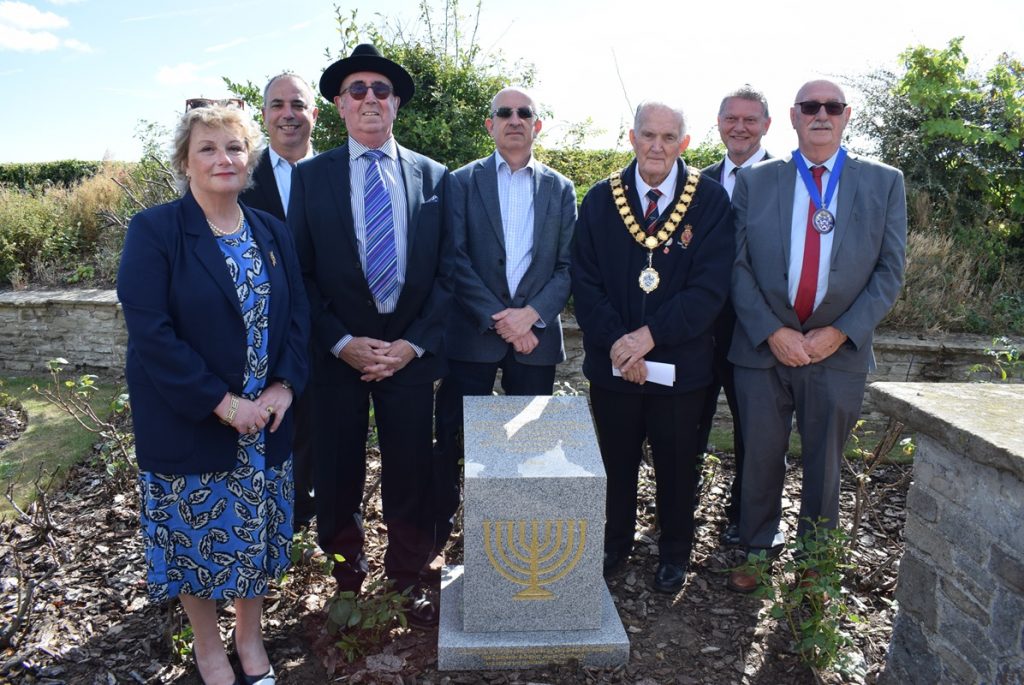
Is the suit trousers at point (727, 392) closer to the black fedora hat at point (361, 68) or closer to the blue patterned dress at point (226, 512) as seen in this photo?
the black fedora hat at point (361, 68)

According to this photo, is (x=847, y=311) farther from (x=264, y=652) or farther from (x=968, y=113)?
(x=968, y=113)

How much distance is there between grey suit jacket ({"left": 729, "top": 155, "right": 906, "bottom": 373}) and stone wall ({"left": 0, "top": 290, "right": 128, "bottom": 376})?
260 inches

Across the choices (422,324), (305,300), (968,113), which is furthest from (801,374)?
(968,113)

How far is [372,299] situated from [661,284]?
1.35 metres

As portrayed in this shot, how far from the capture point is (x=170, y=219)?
2801mm

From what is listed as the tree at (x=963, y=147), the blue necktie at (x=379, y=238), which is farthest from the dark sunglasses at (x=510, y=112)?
the tree at (x=963, y=147)

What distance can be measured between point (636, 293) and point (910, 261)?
537 centimetres

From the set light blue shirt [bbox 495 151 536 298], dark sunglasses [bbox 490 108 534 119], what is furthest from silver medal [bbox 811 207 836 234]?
dark sunglasses [bbox 490 108 534 119]

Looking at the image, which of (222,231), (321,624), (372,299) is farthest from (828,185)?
(321,624)

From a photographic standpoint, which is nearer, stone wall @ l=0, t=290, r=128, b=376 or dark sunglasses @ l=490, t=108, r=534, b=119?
dark sunglasses @ l=490, t=108, r=534, b=119

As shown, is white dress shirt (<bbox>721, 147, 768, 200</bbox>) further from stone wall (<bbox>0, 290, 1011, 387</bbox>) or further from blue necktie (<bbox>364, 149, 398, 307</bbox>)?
stone wall (<bbox>0, 290, 1011, 387</bbox>)

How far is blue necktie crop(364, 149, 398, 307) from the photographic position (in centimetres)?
351

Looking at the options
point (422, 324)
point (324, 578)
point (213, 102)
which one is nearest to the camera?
point (213, 102)

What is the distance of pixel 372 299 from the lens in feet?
11.6
